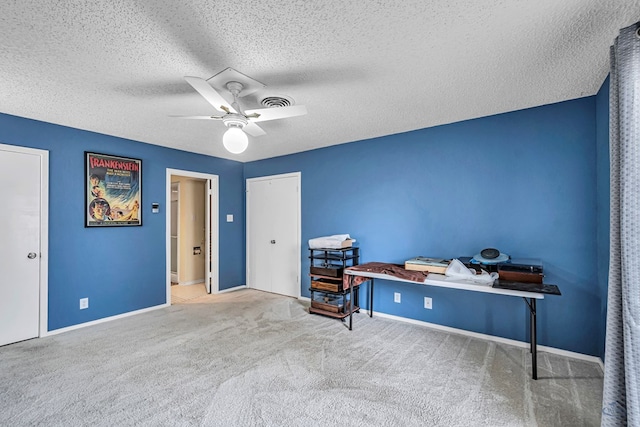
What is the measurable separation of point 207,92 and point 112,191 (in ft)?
8.97

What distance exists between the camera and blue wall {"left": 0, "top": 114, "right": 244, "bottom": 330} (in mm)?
3295

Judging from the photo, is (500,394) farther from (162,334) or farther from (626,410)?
(162,334)

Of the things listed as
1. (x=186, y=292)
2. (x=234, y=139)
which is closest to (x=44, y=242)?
(x=186, y=292)

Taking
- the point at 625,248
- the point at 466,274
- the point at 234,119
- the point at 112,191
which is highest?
the point at 234,119

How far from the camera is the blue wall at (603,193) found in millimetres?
2297

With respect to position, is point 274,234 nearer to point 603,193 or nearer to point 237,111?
point 237,111

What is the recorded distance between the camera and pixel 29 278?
10.3ft

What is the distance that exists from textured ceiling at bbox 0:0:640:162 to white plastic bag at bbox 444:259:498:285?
1.53 meters

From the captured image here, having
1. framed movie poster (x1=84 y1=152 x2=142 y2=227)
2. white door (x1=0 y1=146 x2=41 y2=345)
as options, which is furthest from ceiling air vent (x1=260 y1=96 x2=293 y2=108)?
white door (x1=0 y1=146 x2=41 y2=345)

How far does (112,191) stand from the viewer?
378 cm

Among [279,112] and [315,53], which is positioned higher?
[315,53]

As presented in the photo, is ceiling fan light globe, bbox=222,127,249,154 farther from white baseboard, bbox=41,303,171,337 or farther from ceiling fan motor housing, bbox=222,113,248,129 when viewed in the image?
white baseboard, bbox=41,303,171,337

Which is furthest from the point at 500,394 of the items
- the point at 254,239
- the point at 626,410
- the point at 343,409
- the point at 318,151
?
the point at 254,239

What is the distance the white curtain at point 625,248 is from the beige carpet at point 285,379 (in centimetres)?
58
